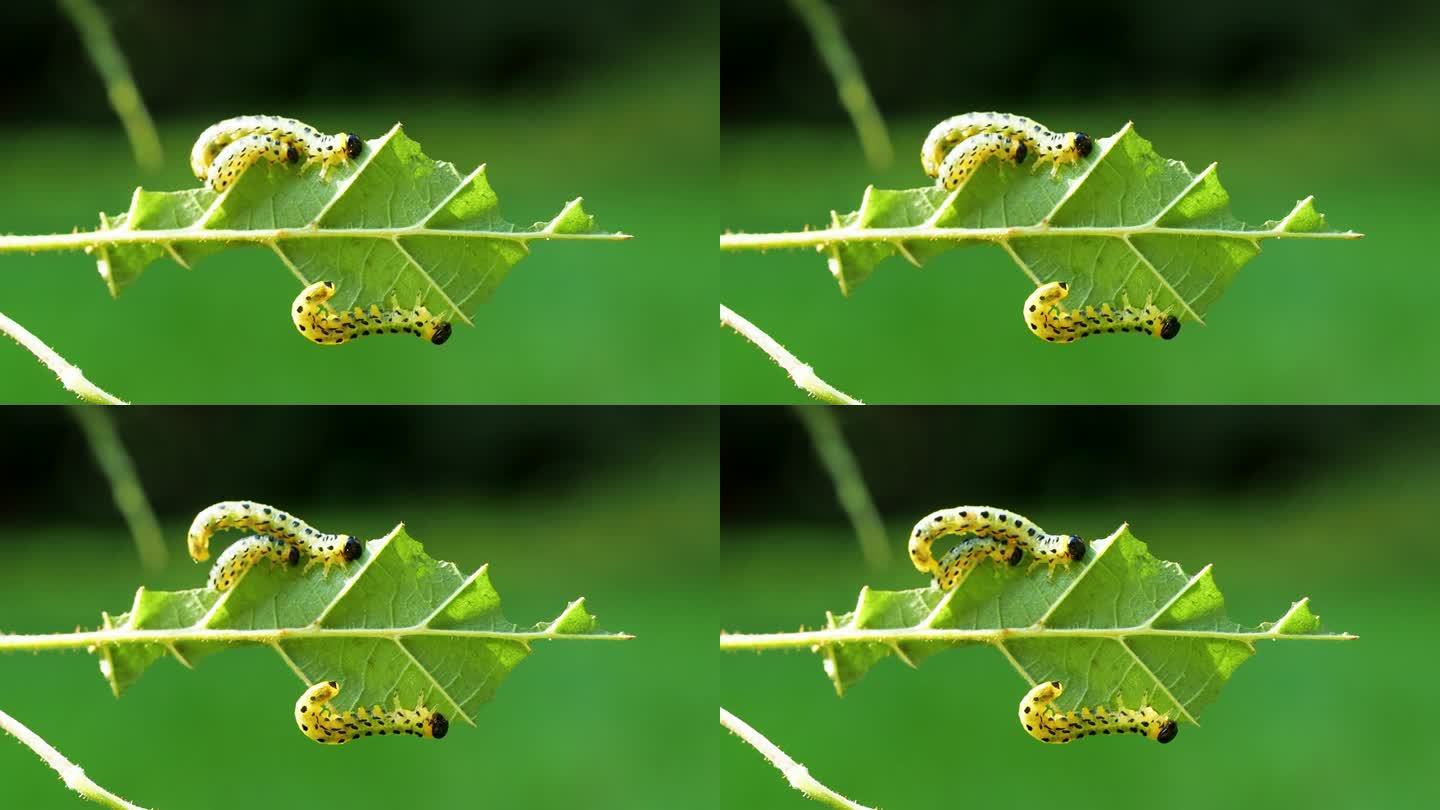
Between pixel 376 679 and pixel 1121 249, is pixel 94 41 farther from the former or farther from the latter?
pixel 1121 249

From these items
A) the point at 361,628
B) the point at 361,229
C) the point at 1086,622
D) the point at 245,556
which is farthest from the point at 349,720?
the point at 1086,622

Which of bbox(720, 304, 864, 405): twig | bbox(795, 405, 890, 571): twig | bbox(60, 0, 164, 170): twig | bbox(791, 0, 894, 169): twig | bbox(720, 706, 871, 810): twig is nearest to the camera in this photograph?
bbox(720, 304, 864, 405): twig

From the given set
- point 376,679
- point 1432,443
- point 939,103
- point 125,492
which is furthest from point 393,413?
point 1432,443

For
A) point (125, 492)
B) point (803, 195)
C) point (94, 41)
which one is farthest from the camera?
point (125, 492)

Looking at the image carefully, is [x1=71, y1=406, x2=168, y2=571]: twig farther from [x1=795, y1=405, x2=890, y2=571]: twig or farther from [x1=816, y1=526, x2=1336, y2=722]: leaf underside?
[x1=816, y1=526, x2=1336, y2=722]: leaf underside

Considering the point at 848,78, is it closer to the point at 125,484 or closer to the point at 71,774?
the point at 71,774

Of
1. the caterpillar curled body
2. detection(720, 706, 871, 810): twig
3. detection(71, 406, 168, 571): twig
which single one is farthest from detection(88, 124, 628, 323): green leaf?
detection(71, 406, 168, 571): twig

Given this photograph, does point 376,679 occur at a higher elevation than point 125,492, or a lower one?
lower
